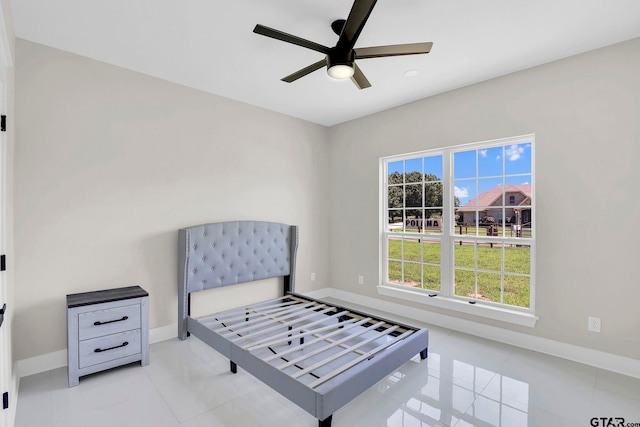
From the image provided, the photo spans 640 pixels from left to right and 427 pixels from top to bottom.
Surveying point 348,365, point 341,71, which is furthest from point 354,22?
point 348,365

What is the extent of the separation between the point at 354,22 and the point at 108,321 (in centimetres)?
278

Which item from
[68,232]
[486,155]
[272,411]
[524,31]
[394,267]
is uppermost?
[524,31]

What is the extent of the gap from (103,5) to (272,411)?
→ 292 cm

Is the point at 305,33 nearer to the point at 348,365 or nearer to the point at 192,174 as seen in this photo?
the point at 192,174

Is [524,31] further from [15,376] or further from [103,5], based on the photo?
[15,376]

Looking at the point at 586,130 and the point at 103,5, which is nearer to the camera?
the point at 103,5

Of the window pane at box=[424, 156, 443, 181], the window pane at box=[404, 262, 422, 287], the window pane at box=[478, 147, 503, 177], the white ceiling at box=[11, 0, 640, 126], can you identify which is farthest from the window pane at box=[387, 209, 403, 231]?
the white ceiling at box=[11, 0, 640, 126]

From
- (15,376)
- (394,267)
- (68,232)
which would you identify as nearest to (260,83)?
(68,232)

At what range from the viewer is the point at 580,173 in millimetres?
2711

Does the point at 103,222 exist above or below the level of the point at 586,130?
below

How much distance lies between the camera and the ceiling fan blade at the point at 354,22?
154cm

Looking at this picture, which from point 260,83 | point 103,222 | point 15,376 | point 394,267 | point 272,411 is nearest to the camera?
point 272,411

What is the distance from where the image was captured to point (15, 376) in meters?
2.26

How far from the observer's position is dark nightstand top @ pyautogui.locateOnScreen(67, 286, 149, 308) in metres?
2.41
